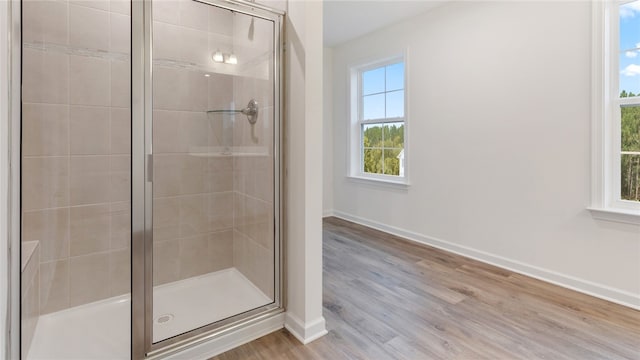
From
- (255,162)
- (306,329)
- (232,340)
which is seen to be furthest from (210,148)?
(306,329)

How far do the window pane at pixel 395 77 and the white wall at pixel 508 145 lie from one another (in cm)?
24

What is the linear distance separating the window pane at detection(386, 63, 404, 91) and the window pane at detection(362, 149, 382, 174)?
799mm

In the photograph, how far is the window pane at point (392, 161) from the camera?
393 centimetres

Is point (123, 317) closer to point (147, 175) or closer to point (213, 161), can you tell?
point (147, 175)

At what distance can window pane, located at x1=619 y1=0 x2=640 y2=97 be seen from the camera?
2199mm

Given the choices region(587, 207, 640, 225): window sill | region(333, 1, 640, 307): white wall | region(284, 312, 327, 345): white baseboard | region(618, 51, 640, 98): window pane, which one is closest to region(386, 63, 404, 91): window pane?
region(333, 1, 640, 307): white wall

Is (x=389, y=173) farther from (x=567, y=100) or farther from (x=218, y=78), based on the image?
(x=218, y=78)

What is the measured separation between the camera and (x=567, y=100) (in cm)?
240

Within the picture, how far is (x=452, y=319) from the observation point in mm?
1993

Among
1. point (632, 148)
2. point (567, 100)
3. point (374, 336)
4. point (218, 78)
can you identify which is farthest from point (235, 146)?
point (632, 148)

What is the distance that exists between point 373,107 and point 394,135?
0.54 m

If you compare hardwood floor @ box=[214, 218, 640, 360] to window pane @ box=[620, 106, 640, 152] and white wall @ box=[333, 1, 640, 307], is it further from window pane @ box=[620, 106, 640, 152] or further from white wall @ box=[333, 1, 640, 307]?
window pane @ box=[620, 106, 640, 152]

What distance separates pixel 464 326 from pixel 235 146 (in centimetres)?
192

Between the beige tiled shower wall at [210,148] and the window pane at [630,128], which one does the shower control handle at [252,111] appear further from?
the window pane at [630,128]
